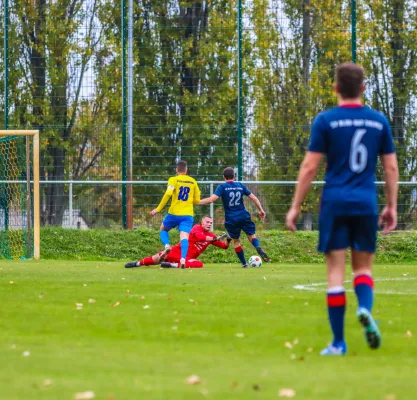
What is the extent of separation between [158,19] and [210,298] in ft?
48.4

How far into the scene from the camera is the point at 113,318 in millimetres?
9008

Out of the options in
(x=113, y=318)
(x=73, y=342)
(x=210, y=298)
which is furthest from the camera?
(x=210, y=298)

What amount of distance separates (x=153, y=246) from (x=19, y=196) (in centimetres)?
325

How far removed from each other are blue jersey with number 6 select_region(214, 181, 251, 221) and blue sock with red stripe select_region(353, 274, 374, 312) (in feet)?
37.3

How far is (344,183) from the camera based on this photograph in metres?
7.12

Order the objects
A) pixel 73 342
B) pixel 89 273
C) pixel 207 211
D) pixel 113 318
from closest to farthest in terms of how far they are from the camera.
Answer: pixel 73 342, pixel 113 318, pixel 89 273, pixel 207 211

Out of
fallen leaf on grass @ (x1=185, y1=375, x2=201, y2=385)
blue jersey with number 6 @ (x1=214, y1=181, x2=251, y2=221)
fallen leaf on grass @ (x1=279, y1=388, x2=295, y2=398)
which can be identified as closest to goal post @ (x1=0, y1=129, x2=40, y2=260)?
blue jersey with number 6 @ (x1=214, y1=181, x2=251, y2=221)

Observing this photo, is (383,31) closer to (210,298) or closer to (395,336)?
(210,298)

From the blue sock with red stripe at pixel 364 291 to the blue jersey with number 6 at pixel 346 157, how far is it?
0.49m

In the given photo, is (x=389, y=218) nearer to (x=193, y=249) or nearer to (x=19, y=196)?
(x=193, y=249)

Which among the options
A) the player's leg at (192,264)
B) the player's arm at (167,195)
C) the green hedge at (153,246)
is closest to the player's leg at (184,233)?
the player's leg at (192,264)

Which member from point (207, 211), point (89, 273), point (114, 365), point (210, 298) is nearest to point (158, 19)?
point (207, 211)

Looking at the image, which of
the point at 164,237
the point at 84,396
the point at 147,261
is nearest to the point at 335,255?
the point at 84,396

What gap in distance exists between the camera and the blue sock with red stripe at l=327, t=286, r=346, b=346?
6996 mm
